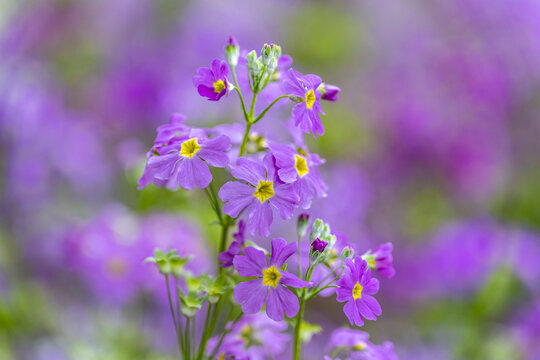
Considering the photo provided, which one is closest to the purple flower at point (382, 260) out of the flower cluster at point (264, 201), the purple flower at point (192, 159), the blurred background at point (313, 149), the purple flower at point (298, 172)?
the flower cluster at point (264, 201)

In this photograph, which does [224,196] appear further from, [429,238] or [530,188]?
[530,188]

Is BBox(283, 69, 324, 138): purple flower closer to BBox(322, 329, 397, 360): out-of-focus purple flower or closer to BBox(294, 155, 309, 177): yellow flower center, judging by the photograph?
BBox(294, 155, 309, 177): yellow flower center

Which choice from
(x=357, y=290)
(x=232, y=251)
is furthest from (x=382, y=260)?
(x=232, y=251)

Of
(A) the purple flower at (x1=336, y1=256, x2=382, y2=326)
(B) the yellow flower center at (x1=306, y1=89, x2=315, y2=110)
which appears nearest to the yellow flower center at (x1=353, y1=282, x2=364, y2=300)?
(A) the purple flower at (x1=336, y1=256, x2=382, y2=326)

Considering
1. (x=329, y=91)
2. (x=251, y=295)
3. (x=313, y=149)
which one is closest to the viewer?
(x=251, y=295)

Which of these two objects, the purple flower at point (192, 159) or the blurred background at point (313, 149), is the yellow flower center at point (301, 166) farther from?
the blurred background at point (313, 149)

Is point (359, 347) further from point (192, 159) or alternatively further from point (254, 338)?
point (192, 159)
